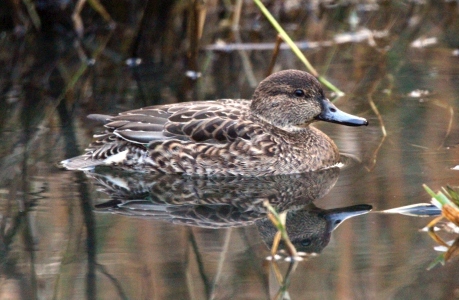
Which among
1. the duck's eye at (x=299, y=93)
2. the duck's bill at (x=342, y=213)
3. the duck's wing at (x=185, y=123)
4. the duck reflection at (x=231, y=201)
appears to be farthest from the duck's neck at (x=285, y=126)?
the duck's bill at (x=342, y=213)

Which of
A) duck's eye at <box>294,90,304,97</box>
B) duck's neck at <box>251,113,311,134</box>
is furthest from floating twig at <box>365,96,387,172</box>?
duck's eye at <box>294,90,304,97</box>

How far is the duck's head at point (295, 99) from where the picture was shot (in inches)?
286

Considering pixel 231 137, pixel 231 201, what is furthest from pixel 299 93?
pixel 231 201

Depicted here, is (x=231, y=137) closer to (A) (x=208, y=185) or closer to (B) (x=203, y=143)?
(B) (x=203, y=143)

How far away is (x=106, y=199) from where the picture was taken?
644 centimetres

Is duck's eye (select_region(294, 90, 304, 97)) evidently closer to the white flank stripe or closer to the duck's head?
the duck's head

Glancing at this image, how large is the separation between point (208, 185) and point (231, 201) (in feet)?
1.68

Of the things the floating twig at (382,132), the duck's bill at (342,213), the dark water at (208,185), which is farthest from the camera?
the floating twig at (382,132)

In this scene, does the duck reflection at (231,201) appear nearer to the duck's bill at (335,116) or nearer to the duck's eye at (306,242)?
the duck's eye at (306,242)

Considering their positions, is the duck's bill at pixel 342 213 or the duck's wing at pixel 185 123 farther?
the duck's wing at pixel 185 123

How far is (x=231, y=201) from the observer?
638 cm

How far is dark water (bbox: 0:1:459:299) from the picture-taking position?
4.75 m

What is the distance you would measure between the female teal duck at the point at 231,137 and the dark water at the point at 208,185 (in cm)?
18

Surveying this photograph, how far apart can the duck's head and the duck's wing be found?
0.20 m
